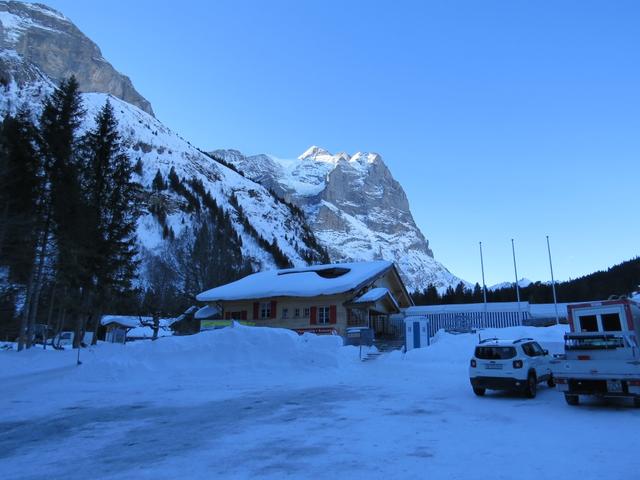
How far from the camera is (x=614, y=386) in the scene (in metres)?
11.0

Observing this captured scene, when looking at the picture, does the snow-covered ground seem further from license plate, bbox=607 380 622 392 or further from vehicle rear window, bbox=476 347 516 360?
vehicle rear window, bbox=476 347 516 360

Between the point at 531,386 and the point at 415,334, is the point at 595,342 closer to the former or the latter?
the point at 531,386

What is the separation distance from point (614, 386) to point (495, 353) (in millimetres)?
3233

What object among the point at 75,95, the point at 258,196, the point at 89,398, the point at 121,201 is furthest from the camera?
the point at 258,196

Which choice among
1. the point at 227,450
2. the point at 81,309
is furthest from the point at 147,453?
the point at 81,309

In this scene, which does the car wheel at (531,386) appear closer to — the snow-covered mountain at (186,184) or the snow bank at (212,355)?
the snow bank at (212,355)

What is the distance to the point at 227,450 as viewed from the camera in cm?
759

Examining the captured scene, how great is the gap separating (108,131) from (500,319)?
3054cm

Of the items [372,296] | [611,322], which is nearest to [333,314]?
[372,296]

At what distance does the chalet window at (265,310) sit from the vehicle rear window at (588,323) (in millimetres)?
25833

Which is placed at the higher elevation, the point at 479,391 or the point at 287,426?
the point at 479,391

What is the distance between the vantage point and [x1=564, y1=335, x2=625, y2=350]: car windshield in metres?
11.5

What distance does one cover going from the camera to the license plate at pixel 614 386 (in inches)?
432

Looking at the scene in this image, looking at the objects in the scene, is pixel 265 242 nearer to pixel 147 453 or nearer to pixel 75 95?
pixel 75 95
